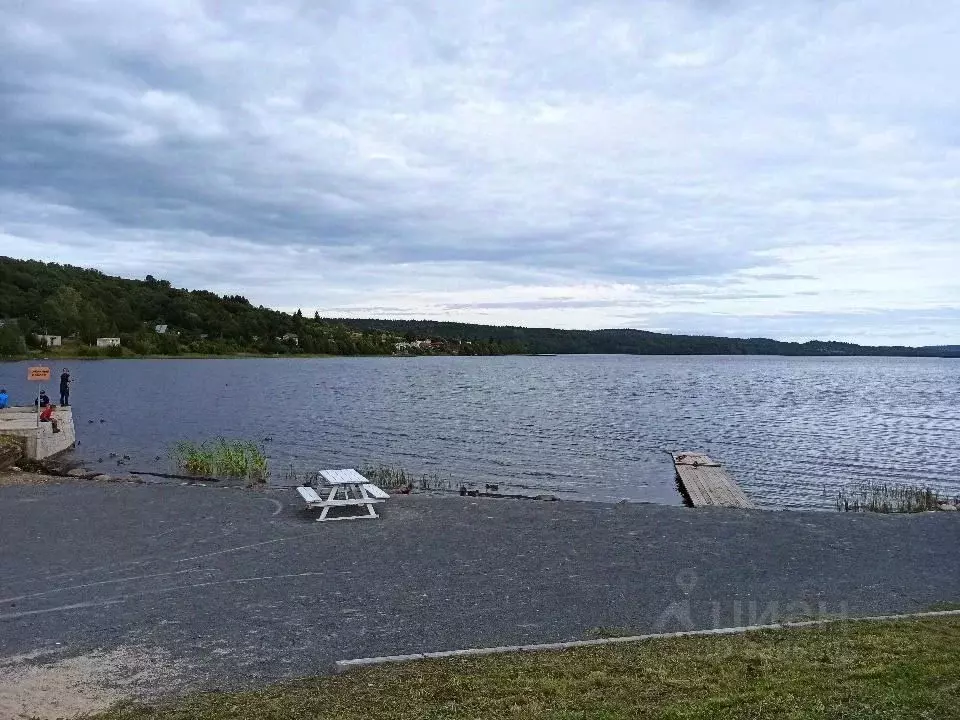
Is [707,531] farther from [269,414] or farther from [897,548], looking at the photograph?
[269,414]

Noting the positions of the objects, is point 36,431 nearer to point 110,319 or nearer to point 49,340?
point 49,340

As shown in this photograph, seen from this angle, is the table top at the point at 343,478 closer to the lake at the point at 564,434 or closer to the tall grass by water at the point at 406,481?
the tall grass by water at the point at 406,481

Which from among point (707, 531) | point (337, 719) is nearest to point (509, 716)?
point (337, 719)

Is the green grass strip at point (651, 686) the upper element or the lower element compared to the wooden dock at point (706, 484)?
upper

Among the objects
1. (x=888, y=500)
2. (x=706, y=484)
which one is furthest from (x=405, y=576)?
(x=888, y=500)

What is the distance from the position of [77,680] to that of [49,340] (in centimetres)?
16220

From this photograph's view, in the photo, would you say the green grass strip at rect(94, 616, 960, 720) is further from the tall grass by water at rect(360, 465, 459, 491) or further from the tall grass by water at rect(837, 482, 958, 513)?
the tall grass by water at rect(360, 465, 459, 491)

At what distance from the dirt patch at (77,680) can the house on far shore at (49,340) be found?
15867 cm

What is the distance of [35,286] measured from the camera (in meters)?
165

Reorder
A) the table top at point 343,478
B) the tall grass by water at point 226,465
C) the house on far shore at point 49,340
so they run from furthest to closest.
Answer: the house on far shore at point 49,340, the tall grass by water at point 226,465, the table top at point 343,478

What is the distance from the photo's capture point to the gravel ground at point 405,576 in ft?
27.0

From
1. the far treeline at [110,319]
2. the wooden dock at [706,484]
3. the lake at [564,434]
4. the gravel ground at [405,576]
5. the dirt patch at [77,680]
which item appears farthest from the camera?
the far treeline at [110,319]

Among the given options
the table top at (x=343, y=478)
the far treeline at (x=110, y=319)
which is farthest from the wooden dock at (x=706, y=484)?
the far treeline at (x=110, y=319)

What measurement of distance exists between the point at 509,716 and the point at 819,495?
1964cm
